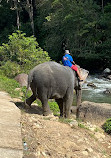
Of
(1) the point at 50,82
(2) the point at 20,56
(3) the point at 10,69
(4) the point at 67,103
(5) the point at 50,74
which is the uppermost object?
(5) the point at 50,74

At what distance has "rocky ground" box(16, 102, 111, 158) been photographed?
338cm

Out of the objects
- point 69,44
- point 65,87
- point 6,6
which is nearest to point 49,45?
point 69,44

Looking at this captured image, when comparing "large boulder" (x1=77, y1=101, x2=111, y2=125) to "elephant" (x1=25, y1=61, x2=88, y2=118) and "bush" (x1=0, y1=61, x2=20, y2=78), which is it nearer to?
"elephant" (x1=25, y1=61, x2=88, y2=118)

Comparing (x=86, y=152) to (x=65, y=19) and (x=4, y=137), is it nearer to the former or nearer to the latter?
(x=4, y=137)

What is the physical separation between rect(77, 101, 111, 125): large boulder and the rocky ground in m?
1.41

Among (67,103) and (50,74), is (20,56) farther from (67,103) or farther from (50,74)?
(50,74)

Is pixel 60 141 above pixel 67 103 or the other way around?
above

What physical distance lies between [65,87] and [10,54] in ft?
25.5

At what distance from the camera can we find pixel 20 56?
12.7 m

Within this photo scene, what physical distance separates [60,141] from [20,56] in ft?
31.0

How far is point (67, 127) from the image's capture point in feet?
15.2

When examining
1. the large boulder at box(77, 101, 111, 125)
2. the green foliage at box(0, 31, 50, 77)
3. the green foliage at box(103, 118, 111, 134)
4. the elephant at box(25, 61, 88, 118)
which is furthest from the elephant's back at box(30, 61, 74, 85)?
the green foliage at box(0, 31, 50, 77)

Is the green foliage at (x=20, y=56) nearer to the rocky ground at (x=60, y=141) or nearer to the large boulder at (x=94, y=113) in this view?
the large boulder at (x=94, y=113)

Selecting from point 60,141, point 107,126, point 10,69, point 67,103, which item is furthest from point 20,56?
point 60,141
